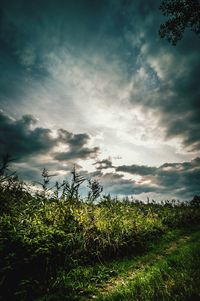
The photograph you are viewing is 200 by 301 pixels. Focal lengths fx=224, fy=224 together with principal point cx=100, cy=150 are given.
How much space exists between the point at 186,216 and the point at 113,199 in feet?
20.7

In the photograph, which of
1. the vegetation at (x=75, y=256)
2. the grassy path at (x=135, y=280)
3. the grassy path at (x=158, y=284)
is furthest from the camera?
the vegetation at (x=75, y=256)

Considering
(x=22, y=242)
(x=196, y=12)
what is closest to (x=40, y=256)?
(x=22, y=242)

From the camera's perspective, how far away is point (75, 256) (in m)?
6.12

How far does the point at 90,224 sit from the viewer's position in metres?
7.59

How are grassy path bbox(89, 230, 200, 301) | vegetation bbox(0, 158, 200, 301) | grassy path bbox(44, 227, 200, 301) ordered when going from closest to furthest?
grassy path bbox(89, 230, 200, 301) < grassy path bbox(44, 227, 200, 301) < vegetation bbox(0, 158, 200, 301)

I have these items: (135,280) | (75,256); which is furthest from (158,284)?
(75,256)

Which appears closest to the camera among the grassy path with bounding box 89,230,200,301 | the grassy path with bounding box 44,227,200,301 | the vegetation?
the grassy path with bounding box 89,230,200,301

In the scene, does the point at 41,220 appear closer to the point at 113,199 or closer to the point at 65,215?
the point at 65,215

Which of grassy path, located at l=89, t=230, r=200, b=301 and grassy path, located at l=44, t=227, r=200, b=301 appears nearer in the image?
grassy path, located at l=89, t=230, r=200, b=301

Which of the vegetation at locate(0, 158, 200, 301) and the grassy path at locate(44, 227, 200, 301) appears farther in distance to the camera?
the vegetation at locate(0, 158, 200, 301)

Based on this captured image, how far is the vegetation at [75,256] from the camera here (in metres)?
4.32

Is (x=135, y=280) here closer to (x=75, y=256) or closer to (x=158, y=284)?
(x=158, y=284)

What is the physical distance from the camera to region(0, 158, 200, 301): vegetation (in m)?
4.32

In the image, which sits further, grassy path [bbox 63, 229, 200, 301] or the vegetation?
the vegetation
